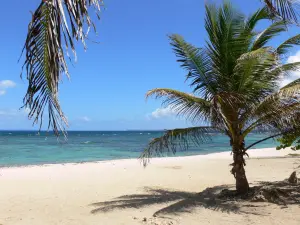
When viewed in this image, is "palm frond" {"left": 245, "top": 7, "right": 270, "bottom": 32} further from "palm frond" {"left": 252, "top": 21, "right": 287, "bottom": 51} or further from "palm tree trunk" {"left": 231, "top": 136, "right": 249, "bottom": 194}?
"palm tree trunk" {"left": 231, "top": 136, "right": 249, "bottom": 194}

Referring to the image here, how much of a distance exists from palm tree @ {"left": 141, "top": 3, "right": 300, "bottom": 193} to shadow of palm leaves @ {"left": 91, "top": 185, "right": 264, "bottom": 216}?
887 mm

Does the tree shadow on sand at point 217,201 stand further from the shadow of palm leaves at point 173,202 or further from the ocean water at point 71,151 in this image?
the ocean water at point 71,151

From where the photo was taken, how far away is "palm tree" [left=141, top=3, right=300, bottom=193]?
6762 millimetres

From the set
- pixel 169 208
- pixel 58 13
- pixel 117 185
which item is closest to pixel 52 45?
pixel 58 13

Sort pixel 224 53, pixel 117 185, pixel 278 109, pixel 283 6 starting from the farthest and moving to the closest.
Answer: pixel 117 185
pixel 224 53
pixel 278 109
pixel 283 6

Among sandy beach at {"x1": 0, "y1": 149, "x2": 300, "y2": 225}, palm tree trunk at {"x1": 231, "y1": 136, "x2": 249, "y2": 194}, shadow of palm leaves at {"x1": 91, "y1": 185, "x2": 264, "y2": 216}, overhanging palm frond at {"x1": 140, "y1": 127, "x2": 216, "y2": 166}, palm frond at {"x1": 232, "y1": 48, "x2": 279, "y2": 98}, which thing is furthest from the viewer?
palm tree trunk at {"x1": 231, "y1": 136, "x2": 249, "y2": 194}

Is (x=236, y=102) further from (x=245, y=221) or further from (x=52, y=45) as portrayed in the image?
(x=52, y=45)

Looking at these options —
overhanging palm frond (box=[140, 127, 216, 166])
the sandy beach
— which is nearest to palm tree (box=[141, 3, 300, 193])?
overhanging palm frond (box=[140, 127, 216, 166])

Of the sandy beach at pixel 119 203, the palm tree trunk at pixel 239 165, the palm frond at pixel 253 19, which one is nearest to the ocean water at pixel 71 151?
the palm tree trunk at pixel 239 165

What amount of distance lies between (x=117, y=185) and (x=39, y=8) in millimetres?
9297

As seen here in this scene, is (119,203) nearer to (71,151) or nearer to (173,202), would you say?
(173,202)

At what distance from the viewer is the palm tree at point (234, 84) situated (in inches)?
266

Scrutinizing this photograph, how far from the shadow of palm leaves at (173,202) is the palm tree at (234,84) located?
0.89 metres

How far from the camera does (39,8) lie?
6.73 feet
